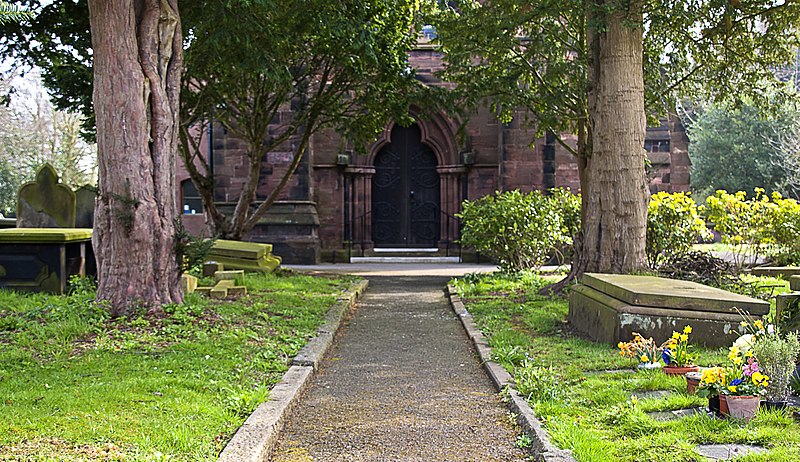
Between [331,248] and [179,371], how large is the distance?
17117 millimetres

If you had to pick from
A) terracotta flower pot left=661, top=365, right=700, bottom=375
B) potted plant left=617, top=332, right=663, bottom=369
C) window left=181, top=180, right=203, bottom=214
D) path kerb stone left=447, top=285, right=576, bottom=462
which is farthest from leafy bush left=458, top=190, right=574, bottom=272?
window left=181, top=180, right=203, bottom=214

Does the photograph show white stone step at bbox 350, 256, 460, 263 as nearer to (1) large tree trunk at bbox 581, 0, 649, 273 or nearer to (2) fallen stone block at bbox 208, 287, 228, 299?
(2) fallen stone block at bbox 208, 287, 228, 299

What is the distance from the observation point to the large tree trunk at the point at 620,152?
10336mm

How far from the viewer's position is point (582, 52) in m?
14.2

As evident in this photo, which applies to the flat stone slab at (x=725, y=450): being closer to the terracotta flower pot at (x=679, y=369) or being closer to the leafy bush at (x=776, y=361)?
the leafy bush at (x=776, y=361)

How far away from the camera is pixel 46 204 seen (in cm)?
1373

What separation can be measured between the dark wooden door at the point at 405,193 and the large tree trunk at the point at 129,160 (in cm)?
1521

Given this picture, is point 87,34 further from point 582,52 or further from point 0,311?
point 582,52

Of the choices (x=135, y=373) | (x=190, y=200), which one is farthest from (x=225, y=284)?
(x=190, y=200)

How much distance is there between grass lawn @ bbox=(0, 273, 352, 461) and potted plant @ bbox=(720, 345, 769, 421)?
277 centimetres

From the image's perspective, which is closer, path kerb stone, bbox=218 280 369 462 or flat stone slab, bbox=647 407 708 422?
path kerb stone, bbox=218 280 369 462

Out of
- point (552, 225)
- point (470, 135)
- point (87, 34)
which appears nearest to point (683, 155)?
point (470, 135)

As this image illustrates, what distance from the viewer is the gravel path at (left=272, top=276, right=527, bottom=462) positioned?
4.80 metres

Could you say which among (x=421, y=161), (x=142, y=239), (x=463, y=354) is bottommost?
(x=463, y=354)
